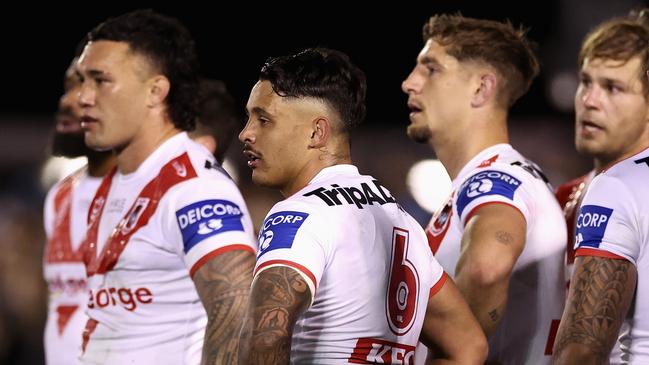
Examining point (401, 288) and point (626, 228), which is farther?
point (626, 228)

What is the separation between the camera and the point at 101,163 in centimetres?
622

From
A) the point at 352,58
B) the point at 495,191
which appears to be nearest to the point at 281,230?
the point at 495,191

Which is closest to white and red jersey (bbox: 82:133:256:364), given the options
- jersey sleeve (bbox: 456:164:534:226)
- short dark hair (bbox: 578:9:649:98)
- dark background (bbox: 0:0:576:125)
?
jersey sleeve (bbox: 456:164:534:226)

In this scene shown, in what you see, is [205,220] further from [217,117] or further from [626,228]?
[626,228]

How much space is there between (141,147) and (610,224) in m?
2.20

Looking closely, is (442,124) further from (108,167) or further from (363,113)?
(108,167)

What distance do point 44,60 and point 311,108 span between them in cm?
2323

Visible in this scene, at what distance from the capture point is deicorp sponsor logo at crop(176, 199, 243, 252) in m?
4.46

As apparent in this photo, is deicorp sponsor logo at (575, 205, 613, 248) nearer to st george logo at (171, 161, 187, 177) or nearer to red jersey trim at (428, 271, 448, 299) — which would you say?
red jersey trim at (428, 271, 448, 299)

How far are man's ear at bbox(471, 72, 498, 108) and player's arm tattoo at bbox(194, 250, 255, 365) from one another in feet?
4.80

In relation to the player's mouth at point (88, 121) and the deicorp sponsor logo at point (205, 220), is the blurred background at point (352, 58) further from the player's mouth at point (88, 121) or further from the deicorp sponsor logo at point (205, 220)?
the deicorp sponsor logo at point (205, 220)

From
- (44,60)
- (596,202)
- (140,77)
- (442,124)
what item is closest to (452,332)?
(596,202)

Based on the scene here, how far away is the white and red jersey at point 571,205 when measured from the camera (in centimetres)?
517

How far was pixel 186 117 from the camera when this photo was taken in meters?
5.19
